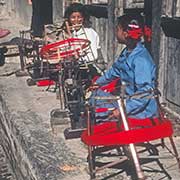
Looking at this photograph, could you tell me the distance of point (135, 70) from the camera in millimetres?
4152

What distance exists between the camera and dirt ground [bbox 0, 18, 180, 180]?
175 inches

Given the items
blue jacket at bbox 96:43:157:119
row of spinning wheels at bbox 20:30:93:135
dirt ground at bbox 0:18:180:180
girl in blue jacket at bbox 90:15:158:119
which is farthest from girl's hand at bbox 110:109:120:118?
row of spinning wheels at bbox 20:30:93:135

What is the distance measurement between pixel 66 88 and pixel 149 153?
6.00 ft

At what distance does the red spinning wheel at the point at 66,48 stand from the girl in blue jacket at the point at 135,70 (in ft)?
6.71

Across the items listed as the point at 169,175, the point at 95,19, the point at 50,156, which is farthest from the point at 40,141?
the point at 95,19

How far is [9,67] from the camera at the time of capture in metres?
10.3

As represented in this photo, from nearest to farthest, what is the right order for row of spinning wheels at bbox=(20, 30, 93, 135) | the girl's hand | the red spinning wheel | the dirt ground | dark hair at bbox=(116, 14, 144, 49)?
the girl's hand → dark hair at bbox=(116, 14, 144, 49) → the dirt ground → row of spinning wheels at bbox=(20, 30, 93, 135) → the red spinning wheel

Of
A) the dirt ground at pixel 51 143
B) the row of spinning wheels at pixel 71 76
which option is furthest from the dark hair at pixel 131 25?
the row of spinning wheels at pixel 71 76

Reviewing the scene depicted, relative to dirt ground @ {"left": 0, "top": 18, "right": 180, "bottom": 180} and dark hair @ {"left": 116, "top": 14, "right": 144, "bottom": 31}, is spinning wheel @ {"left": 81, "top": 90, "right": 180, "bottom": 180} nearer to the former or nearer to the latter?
dirt ground @ {"left": 0, "top": 18, "right": 180, "bottom": 180}

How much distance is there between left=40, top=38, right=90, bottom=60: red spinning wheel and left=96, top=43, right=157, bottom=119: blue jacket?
2170 mm

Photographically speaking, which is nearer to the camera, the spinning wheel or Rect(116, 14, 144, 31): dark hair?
the spinning wheel

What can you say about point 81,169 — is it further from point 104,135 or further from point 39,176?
point 104,135

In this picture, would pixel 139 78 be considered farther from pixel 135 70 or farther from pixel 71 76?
pixel 71 76

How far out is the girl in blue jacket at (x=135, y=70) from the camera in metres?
4.07
